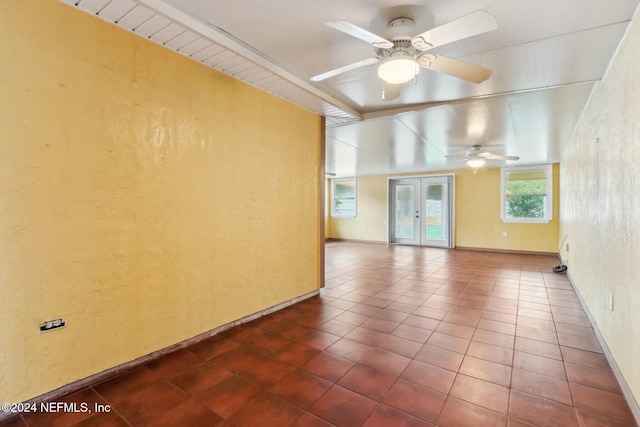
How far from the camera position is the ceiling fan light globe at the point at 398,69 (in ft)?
5.46

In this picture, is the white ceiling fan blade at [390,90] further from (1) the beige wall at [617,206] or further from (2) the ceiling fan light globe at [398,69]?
(1) the beige wall at [617,206]

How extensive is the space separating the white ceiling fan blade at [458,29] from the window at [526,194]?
6.92m

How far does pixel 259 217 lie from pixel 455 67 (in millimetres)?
2088

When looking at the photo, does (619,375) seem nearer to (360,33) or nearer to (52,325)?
(360,33)

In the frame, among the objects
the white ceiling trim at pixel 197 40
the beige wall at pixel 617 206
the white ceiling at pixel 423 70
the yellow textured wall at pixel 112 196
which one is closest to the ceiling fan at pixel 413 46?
the white ceiling at pixel 423 70

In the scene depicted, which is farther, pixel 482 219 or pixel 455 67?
pixel 482 219

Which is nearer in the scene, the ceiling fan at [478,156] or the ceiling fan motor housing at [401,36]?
the ceiling fan motor housing at [401,36]

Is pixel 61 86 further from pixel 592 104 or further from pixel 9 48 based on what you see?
pixel 592 104

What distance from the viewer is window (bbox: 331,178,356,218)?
9633mm

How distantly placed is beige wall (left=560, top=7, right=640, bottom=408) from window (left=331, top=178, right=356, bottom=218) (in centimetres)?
680

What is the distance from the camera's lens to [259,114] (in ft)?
9.55

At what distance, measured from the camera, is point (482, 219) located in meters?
7.58

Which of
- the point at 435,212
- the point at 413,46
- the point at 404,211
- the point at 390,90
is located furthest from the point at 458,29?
the point at 404,211

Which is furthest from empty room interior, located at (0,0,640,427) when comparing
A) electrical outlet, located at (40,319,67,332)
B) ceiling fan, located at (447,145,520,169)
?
ceiling fan, located at (447,145,520,169)
